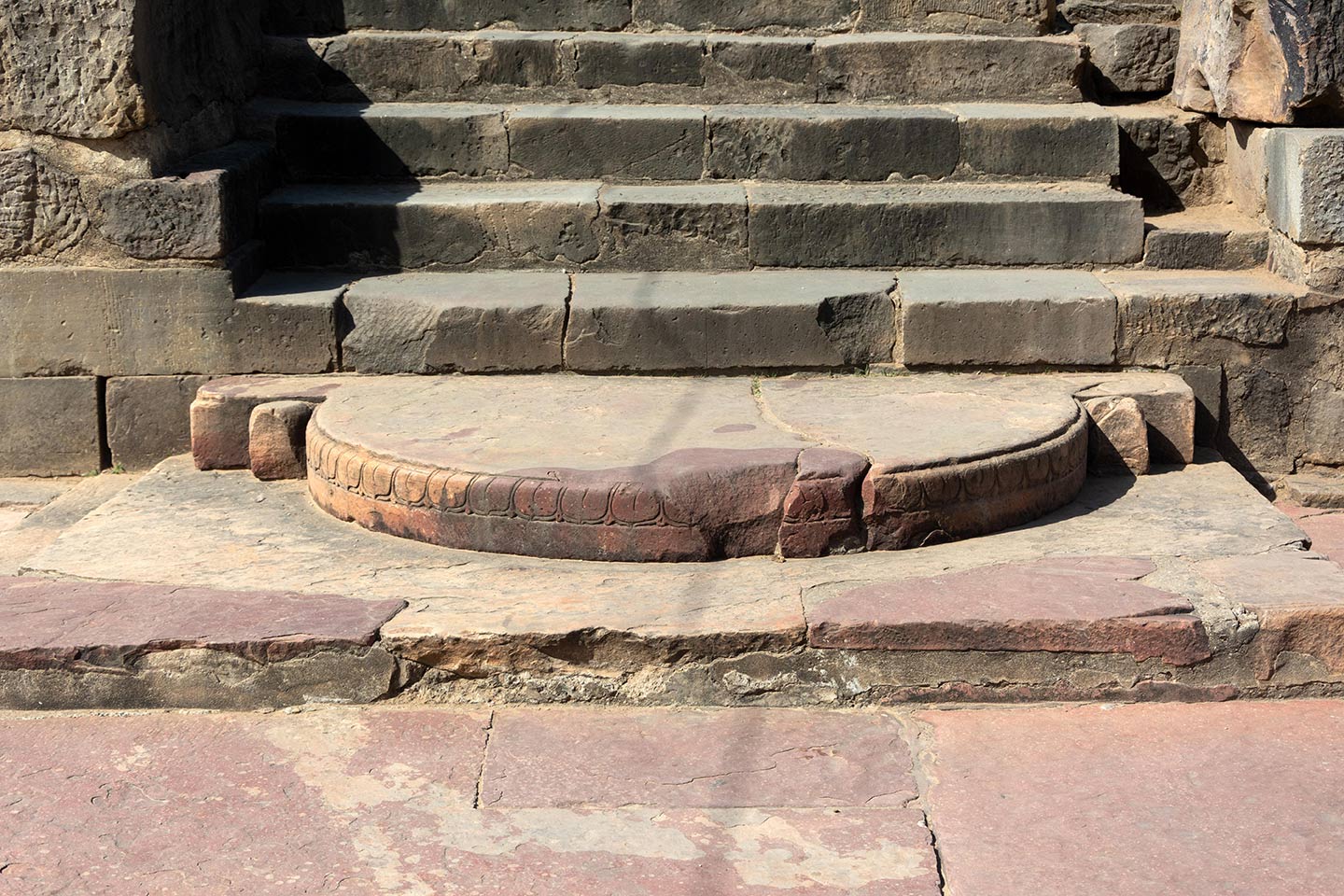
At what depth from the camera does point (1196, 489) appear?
4238mm

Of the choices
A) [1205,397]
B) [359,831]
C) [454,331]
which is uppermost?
[454,331]

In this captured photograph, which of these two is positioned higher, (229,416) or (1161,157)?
(1161,157)

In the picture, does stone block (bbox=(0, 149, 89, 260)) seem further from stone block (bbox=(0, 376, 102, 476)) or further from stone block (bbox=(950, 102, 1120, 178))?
stone block (bbox=(950, 102, 1120, 178))

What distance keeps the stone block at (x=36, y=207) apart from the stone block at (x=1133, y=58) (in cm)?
387

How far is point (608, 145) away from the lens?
536 cm

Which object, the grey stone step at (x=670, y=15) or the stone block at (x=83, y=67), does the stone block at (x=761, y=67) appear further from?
the stone block at (x=83, y=67)

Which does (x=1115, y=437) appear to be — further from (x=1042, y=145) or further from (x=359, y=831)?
(x=359, y=831)

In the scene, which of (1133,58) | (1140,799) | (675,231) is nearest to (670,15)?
(675,231)

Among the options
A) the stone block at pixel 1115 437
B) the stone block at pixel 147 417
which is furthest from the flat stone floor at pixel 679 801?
the stone block at pixel 147 417

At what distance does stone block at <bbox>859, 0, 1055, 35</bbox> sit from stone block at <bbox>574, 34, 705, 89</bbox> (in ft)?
2.52

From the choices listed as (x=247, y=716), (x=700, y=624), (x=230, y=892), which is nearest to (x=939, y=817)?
(x=700, y=624)

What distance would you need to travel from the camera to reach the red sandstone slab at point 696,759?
2.88m

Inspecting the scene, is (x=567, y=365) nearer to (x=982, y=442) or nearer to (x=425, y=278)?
(x=425, y=278)

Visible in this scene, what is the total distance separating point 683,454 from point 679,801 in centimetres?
115
